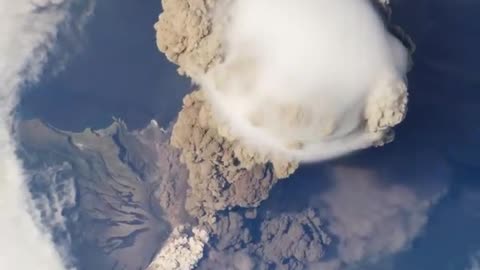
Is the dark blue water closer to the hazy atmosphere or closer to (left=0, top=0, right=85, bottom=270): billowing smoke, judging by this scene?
the hazy atmosphere

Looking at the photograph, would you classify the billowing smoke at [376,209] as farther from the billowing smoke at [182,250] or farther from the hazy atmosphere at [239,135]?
the billowing smoke at [182,250]

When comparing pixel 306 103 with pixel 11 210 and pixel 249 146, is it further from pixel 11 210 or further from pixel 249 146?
pixel 11 210

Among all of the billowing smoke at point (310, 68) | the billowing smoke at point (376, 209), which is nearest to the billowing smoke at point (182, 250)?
the billowing smoke at point (376, 209)

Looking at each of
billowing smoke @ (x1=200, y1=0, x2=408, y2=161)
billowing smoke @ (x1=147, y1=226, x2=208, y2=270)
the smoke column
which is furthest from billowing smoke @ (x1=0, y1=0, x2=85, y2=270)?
billowing smoke @ (x1=200, y1=0, x2=408, y2=161)

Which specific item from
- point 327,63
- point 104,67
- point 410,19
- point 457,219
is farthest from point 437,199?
point 327,63

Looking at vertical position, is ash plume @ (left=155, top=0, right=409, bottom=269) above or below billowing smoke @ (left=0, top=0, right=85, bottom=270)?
below

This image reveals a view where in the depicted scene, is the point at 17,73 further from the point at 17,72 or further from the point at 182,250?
the point at 182,250
